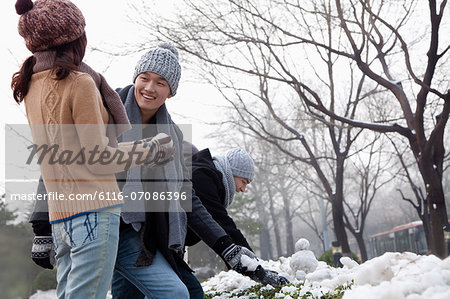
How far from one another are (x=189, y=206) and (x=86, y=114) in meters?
1.40

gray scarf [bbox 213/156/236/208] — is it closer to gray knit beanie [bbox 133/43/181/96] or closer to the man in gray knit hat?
the man in gray knit hat

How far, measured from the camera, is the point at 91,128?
1.77 metres

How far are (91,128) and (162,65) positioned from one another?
3.92ft

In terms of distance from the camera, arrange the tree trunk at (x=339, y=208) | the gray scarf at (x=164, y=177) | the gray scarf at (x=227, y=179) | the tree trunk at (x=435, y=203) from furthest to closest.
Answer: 1. the tree trunk at (x=339, y=208)
2. the tree trunk at (x=435, y=203)
3. the gray scarf at (x=227, y=179)
4. the gray scarf at (x=164, y=177)

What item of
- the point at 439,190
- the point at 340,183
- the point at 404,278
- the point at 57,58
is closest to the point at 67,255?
the point at 57,58

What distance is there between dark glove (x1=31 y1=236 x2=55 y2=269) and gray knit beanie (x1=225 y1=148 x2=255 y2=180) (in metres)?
2.05

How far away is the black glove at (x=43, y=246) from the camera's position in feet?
7.38

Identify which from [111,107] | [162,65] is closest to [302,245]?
[162,65]

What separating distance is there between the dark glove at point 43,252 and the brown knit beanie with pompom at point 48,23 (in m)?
0.95

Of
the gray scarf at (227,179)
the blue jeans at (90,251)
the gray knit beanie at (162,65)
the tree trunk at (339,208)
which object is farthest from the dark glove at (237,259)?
the tree trunk at (339,208)

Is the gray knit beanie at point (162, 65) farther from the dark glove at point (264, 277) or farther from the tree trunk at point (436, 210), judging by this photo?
the tree trunk at point (436, 210)

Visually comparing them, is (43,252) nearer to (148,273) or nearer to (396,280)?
(148,273)

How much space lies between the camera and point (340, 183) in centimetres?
1192

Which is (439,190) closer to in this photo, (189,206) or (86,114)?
(189,206)
